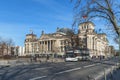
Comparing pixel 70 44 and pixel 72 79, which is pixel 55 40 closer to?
pixel 70 44

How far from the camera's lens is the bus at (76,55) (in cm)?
7019

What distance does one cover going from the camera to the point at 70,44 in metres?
102

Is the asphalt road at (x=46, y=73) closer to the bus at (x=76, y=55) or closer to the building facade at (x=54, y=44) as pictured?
the bus at (x=76, y=55)

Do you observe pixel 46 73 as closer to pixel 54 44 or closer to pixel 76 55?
pixel 76 55

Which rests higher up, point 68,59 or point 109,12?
point 109,12

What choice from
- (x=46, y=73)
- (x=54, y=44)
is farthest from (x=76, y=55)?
(x=54, y=44)

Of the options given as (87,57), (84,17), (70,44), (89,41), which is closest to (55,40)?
(89,41)

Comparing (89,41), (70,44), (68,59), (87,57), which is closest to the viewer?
(68,59)

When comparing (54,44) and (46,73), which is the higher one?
(54,44)

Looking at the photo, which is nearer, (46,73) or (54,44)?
(46,73)

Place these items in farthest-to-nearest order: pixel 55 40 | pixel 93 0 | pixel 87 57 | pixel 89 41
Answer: pixel 55 40 < pixel 89 41 < pixel 87 57 < pixel 93 0

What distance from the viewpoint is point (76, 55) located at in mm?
72250

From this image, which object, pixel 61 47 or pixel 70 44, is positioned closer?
pixel 70 44

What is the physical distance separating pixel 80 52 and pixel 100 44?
3805 inches
